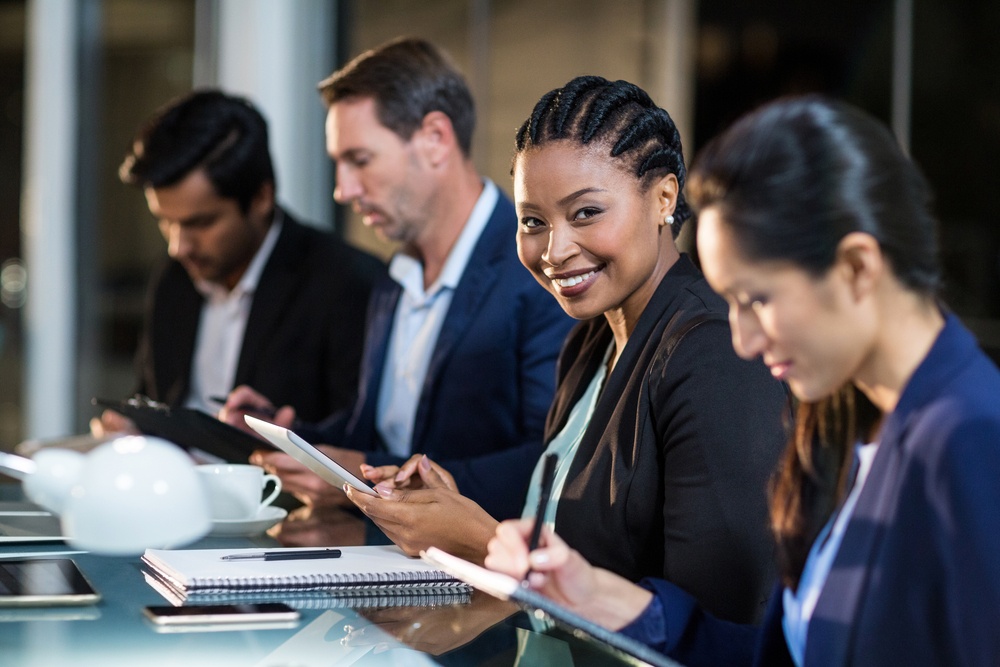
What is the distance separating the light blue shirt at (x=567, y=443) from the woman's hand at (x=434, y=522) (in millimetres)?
124

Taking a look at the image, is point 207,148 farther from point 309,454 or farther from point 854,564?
point 854,564

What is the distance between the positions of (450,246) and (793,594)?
1660 mm

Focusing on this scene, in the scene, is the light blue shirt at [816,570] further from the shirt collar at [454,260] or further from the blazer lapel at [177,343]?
the blazer lapel at [177,343]

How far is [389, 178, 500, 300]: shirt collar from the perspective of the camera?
8.92 feet

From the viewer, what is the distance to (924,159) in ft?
14.2

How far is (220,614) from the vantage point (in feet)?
4.49

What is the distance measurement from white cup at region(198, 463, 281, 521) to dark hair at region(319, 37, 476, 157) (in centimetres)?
111

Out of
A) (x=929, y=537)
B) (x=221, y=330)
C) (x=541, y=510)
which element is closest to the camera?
(x=929, y=537)

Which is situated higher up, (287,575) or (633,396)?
(633,396)

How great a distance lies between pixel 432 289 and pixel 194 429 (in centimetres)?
69

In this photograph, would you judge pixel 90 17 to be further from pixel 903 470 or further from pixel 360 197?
pixel 903 470

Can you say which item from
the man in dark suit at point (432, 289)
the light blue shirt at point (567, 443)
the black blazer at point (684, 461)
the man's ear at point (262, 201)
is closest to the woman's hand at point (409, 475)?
the light blue shirt at point (567, 443)

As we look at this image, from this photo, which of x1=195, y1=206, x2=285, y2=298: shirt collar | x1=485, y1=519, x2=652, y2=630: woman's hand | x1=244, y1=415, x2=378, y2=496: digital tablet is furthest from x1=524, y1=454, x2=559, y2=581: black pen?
x1=195, y1=206, x2=285, y2=298: shirt collar

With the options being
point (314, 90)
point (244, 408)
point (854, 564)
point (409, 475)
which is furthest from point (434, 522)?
point (314, 90)
